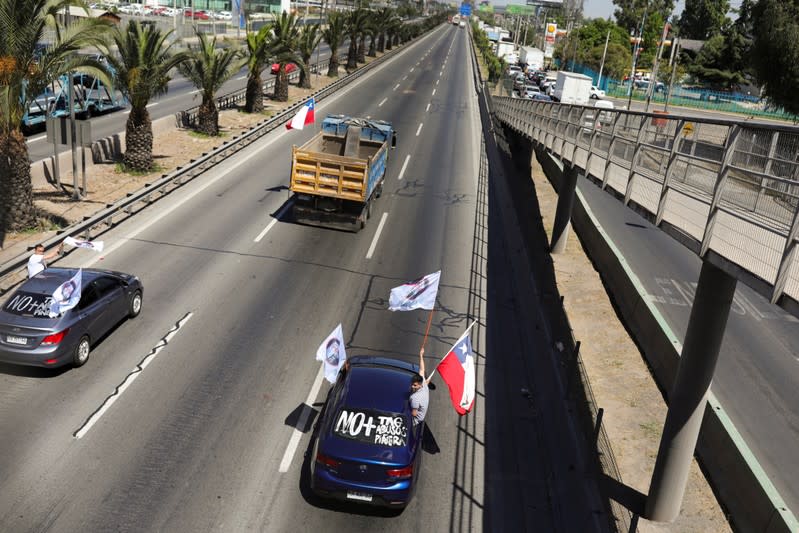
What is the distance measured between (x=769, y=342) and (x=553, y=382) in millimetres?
8385

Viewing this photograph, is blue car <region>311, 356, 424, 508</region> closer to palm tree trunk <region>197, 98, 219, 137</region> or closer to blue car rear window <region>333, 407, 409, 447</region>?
blue car rear window <region>333, 407, 409, 447</region>

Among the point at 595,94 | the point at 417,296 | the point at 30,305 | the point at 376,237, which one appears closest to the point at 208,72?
the point at 376,237

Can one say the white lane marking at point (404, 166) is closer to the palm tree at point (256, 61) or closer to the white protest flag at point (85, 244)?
the palm tree at point (256, 61)

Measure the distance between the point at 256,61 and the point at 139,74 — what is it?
48.7ft

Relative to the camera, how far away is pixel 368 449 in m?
10.9

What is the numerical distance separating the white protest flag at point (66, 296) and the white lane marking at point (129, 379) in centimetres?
177

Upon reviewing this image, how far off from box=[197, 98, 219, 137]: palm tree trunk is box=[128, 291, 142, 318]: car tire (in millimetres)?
21290

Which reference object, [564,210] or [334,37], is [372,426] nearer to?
[564,210]

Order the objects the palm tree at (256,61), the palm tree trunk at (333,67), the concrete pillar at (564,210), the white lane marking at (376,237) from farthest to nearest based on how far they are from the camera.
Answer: the palm tree trunk at (333,67) → the palm tree at (256,61) → the concrete pillar at (564,210) → the white lane marking at (376,237)

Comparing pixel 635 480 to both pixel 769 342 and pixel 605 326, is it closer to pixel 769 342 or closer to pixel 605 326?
pixel 605 326

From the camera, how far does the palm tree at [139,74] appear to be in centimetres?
2778

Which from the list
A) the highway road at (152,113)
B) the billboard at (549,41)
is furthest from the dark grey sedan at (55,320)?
the billboard at (549,41)

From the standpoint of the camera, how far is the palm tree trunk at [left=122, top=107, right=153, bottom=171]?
2845 cm

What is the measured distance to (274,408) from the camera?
44.7ft
